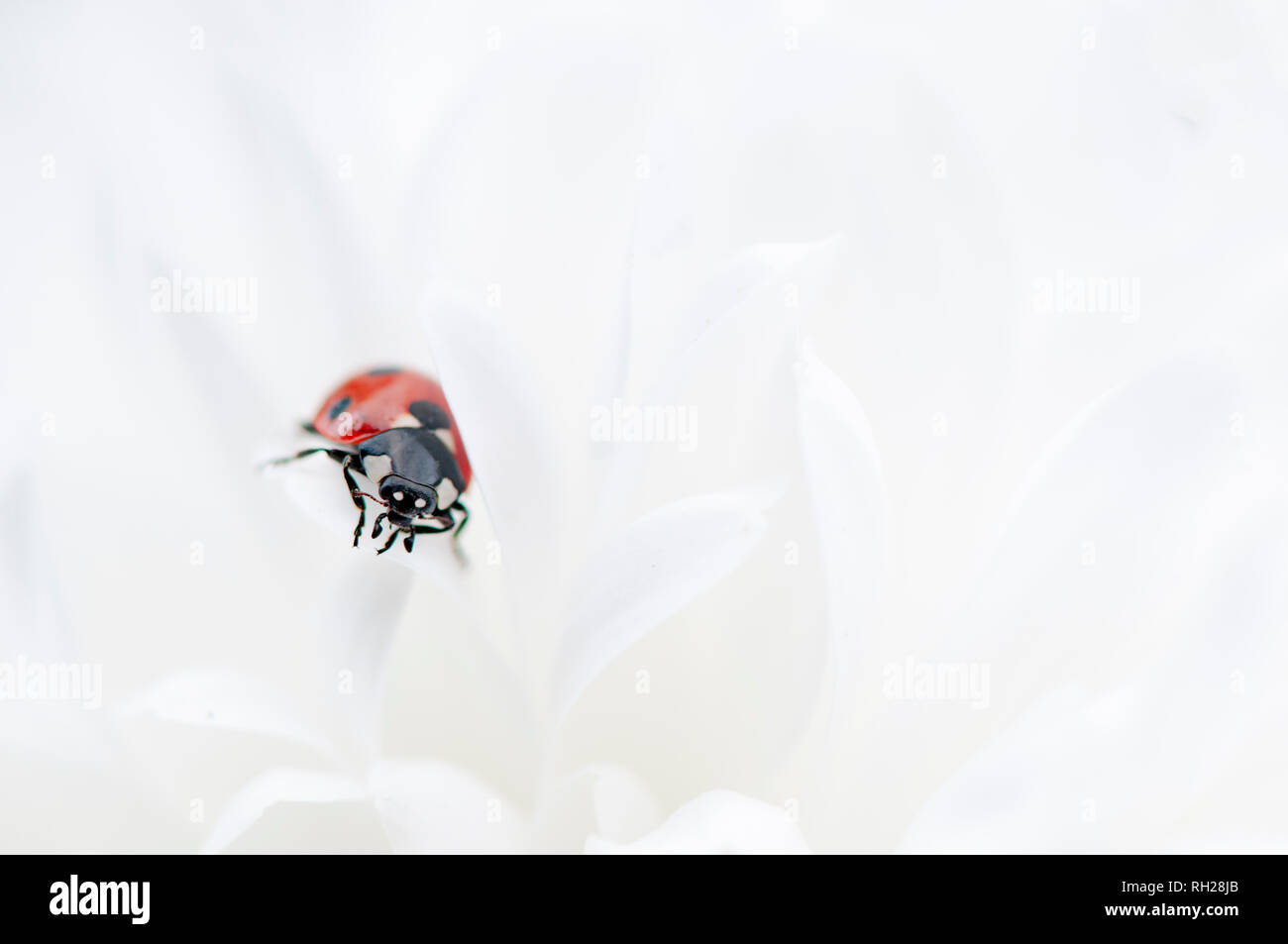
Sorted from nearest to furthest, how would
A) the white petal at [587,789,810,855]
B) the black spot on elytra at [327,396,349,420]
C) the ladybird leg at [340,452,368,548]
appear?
the white petal at [587,789,810,855], the ladybird leg at [340,452,368,548], the black spot on elytra at [327,396,349,420]

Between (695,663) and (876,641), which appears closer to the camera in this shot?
(876,641)

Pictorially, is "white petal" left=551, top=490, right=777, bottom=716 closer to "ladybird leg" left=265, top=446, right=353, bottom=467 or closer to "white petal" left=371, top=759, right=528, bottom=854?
"white petal" left=371, top=759, right=528, bottom=854

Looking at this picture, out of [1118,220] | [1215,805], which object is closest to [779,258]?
[1118,220]

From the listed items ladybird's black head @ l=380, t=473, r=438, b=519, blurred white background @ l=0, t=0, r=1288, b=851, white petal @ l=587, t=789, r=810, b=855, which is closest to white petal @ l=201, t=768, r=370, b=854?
blurred white background @ l=0, t=0, r=1288, b=851

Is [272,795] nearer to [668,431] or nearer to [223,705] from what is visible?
[223,705]
